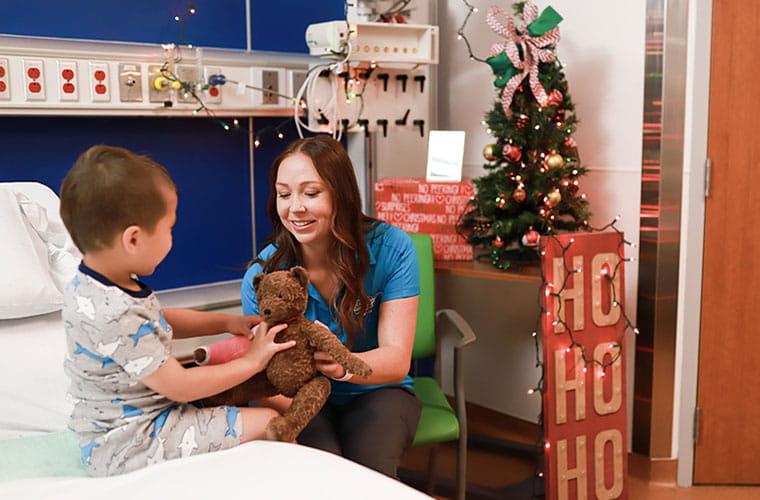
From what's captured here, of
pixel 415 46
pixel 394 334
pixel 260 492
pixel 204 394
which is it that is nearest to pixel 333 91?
pixel 415 46

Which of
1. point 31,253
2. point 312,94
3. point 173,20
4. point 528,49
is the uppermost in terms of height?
point 173,20

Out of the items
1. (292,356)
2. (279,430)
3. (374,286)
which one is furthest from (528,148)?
(279,430)

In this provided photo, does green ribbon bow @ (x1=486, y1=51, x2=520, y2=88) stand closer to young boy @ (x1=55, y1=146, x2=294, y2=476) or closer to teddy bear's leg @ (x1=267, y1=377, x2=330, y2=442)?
teddy bear's leg @ (x1=267, y1=377, x2=330, y2=442)

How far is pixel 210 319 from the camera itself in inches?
67.8

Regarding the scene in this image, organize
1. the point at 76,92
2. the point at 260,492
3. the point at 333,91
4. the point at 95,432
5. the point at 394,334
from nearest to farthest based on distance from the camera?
the point at 260,492
the point at 95,432
the point at 394,334
the point at 76,92
the point at 333,91

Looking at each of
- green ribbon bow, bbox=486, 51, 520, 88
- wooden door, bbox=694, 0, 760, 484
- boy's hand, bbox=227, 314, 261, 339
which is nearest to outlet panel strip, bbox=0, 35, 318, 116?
green ribbon bow, bbox=486, 51, 520, 88

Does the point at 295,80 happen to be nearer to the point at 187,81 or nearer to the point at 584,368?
the point at 187,81

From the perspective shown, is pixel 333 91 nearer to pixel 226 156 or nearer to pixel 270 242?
pixel 226 156

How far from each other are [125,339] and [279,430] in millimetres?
349

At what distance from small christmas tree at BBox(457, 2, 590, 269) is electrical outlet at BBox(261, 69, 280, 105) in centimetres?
76

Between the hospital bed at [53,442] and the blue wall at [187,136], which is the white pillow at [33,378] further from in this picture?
the blue wall at [187,136]

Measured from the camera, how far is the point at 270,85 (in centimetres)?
280

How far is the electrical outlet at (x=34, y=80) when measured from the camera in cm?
226

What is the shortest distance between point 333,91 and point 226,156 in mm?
449
